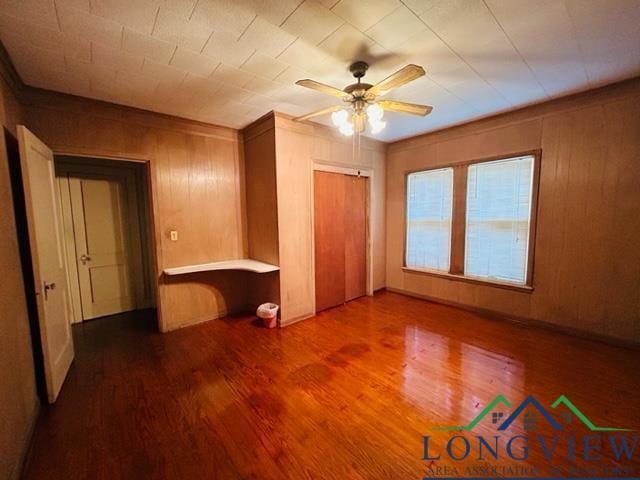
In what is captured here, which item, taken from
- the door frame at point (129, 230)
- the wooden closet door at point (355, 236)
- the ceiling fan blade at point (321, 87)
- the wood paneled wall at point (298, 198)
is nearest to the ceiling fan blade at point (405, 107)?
the ceiling fan blade at point (321, 87)

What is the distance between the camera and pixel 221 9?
1.53 metres

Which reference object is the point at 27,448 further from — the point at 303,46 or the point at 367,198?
the point at 367,198

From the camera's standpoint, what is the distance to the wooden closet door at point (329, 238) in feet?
12.0

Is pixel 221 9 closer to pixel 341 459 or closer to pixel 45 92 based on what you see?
pixel 45 92

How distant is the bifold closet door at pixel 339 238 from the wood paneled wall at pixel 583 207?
5.87 feet

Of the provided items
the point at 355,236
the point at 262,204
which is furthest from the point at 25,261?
the point at 355,236

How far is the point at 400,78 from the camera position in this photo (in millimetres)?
1679

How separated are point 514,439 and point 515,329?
6.25 ft

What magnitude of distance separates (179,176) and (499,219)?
4.11m

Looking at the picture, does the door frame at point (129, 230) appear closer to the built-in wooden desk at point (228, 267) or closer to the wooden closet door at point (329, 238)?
the built-in wooden desk at point (228, 267)

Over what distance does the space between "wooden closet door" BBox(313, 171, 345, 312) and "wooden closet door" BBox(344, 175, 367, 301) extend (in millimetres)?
Result: 100

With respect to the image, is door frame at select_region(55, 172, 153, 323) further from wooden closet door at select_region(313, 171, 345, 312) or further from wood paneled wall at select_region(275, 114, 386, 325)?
wooden closet door at select_region(313, 171, 345, 312)

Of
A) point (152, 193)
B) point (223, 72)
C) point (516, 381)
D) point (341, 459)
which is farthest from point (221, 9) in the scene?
point (516, 381)

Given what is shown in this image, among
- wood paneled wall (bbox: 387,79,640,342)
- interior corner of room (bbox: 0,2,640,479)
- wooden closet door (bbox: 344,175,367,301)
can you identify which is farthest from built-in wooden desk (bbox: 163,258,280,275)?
wood paneled wall (bbox: 387,79,640,342)
